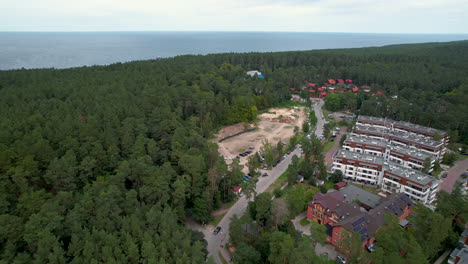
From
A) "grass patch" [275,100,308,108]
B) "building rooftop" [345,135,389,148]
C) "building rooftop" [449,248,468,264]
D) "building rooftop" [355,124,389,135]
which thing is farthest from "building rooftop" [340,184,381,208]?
"grass patch" [275,100,308,108]

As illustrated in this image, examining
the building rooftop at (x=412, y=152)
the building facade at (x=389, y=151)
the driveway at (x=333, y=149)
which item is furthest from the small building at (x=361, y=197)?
the building rooftop at (x=412, y=152)

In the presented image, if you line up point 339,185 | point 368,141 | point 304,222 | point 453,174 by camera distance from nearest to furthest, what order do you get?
1. point 304,222
2. point 339,185
3. point 453,174
4. point 368,141

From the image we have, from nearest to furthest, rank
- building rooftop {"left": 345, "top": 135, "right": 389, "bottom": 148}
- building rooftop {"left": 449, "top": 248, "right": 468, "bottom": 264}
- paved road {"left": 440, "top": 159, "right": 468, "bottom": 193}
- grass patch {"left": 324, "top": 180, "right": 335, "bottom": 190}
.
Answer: building rooftop {"left": 449, "top": 248, "right": 468, "bottom": 264}
grass patch {"left": 324, "top": 180, "right": 335, "bottom": 190}
paved road {"left": 440, "top": 159, "right": 468, "bottom": 193}
building rooftop {"left": 345, "top": 135, "right": 389, "bottom": 148}

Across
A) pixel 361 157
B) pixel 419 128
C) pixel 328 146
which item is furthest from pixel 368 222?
pixel 419 128

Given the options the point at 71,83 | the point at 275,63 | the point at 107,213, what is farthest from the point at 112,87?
the point at 275,63

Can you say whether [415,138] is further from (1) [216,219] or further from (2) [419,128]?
(1) [216,219]

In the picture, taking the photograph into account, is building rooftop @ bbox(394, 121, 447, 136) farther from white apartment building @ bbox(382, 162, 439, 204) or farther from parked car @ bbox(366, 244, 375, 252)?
parked car @ bbox(366, 244, 375, 252)

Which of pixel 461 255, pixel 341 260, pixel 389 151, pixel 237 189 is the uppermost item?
pixel 389 151
